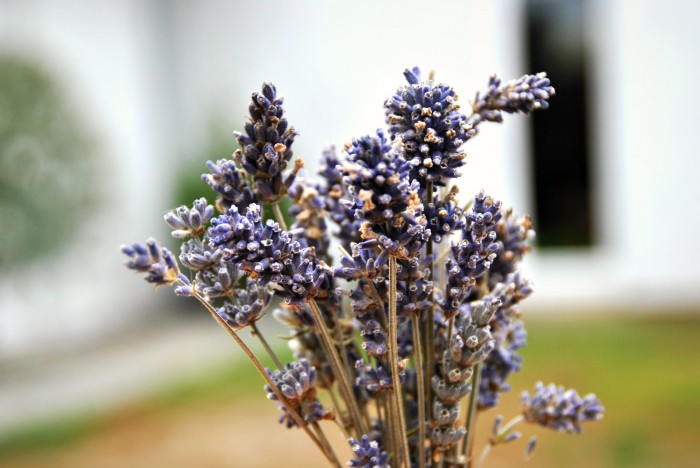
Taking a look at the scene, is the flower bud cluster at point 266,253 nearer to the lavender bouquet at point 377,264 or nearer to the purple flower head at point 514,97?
the lavender bouquet at point 377,264

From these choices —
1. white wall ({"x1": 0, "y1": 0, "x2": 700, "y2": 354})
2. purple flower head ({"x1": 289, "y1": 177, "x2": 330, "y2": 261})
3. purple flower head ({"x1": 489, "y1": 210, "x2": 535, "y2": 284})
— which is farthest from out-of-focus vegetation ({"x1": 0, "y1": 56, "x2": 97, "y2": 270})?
purple flower head ({"x1": 489, "y1": 210, "x2": 535, "y2": 284})

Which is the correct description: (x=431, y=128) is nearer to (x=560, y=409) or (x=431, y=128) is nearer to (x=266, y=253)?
(x=266, y=253)

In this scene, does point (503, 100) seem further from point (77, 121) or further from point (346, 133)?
point (346, 133)

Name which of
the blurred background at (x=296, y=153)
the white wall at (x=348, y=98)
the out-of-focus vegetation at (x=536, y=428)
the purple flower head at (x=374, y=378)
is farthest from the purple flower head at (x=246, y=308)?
the white wall at (x=348, y=98)

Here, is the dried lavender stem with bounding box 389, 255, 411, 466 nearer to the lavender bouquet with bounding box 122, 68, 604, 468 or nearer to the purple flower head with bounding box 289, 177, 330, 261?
the lavender bouquet with bounding box 122, 68, 604, 468

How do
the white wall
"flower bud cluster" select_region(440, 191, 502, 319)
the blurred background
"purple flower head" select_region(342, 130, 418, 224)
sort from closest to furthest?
"purple flower head" select_region(342, 130, 418, 224), "flower bud cluster" select_region(440, 191, 502, 319), the blurred background, the white wall
